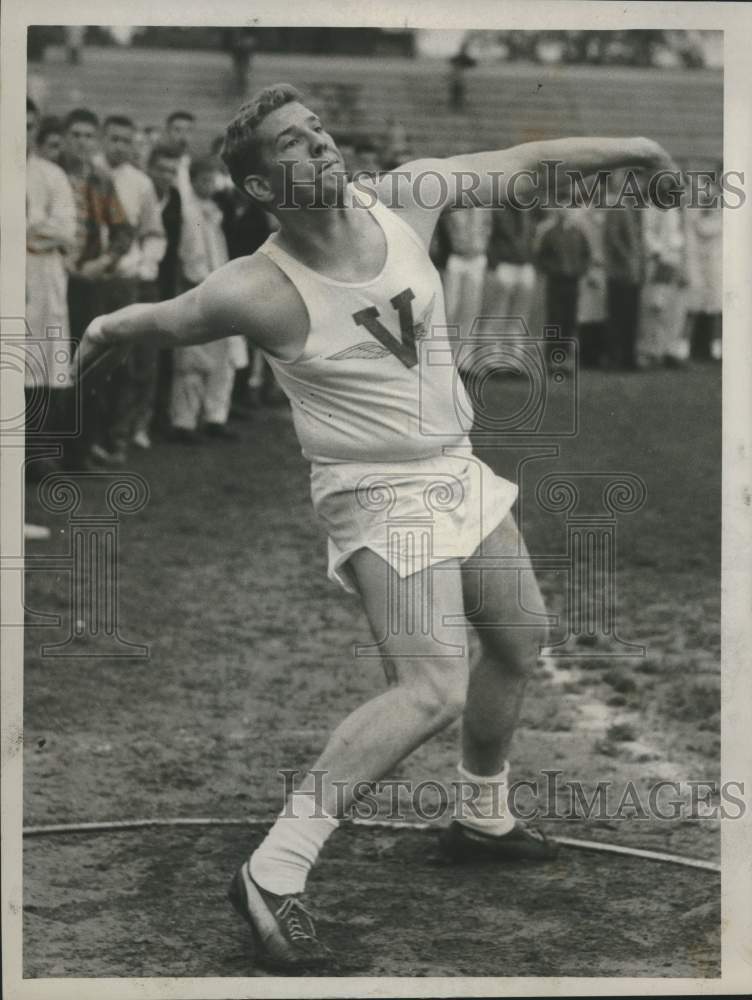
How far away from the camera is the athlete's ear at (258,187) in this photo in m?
4.38

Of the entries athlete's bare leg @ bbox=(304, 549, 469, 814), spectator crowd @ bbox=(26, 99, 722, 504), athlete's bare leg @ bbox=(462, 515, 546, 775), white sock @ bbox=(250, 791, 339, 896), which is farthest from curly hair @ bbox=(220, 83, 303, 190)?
spectator crowd @ bbox=(26, 99, 722, 504)

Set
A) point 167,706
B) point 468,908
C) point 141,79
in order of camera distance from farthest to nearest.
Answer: point 141,79, point 167,706, point 468,908

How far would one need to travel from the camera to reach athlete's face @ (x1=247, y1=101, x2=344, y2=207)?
14.1 ft

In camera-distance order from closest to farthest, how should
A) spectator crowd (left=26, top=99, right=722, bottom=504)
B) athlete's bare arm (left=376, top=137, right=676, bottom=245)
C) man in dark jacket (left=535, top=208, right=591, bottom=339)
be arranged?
athlete's bare arm (left=376, top=137, right=676, bottom=245) → spectator crowd (left=26, top=99, right=722, bottom=504) → man in dark jacket (left=535, top=208, right=591, bottom=339)

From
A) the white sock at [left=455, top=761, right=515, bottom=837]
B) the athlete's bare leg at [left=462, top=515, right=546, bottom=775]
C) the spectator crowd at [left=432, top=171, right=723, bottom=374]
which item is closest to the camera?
the athlete's bare leg at [left=462, top=515, right=546, bottom=775]

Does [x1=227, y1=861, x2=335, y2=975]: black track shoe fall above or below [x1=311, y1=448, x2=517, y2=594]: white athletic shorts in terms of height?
below

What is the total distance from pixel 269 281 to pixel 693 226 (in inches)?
498

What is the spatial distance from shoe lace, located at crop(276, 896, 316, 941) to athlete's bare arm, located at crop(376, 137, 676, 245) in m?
1.88

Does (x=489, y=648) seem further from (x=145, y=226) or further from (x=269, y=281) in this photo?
(x=145, y=226)

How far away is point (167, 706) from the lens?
6.64 metres

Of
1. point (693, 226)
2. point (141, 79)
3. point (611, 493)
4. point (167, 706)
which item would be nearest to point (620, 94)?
point (693, 226)

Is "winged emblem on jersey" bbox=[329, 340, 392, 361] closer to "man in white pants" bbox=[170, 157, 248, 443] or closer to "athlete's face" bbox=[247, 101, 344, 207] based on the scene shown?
"athlete's face" bbox=[247, 101, 344, 207]

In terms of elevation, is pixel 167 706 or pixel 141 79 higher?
pixel 141 79

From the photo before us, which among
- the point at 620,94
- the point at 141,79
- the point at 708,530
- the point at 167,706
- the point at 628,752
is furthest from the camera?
the point at 620,94
